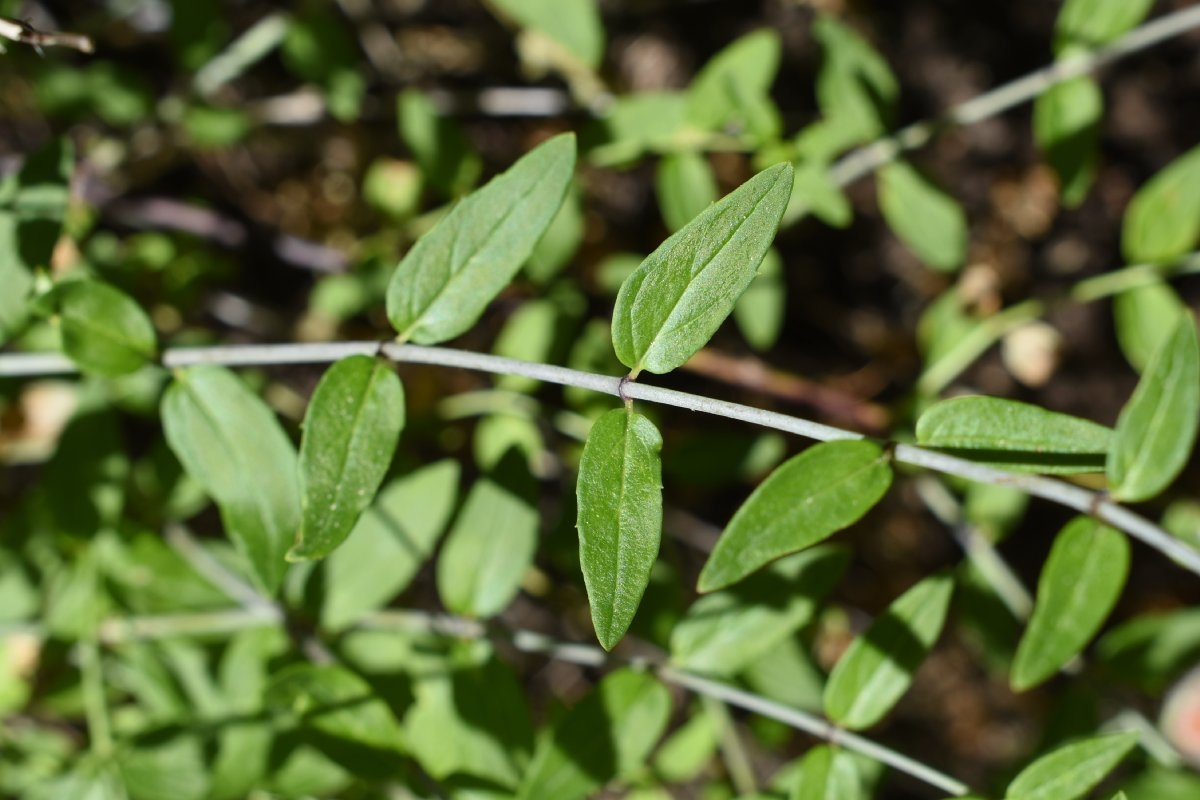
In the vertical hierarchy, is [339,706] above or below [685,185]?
below

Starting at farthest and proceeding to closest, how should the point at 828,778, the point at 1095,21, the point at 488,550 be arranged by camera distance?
the point at 1095,21 < the point at 488,550 < the point at 828,778

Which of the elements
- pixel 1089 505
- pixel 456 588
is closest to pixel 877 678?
pixel 1089 505

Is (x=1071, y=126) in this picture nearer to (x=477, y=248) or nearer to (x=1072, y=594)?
(x=1072, y=594)

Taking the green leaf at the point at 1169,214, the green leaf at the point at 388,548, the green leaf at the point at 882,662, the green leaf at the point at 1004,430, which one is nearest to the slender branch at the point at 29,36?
the green leaf at the point at 388,548

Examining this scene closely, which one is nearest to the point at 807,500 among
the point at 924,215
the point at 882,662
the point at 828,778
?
the point at 882,662

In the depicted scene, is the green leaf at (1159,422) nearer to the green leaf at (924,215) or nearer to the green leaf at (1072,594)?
the green leaf at (1072,594)

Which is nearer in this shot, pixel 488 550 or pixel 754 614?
pixel 754 614
